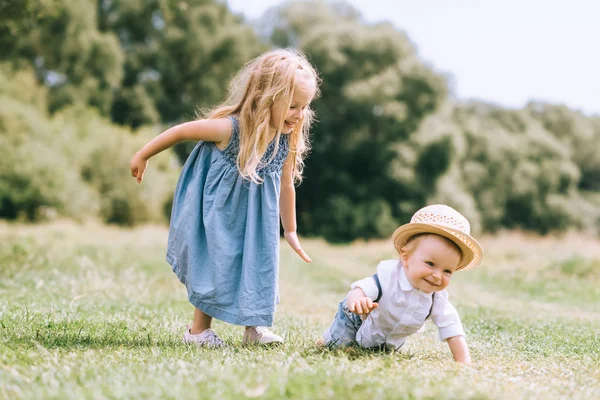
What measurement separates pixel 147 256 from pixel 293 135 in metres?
8.79

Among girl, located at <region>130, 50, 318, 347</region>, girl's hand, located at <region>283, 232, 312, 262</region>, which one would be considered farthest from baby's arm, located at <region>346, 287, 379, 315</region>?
girl's hand, located at <region>283, 232, 312, 262</region>

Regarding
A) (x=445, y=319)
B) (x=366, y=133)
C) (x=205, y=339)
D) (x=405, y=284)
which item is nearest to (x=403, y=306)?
(x=405, y=284)

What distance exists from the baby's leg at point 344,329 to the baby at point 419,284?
2.3 inches

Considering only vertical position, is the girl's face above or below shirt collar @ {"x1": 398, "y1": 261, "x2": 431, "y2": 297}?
above

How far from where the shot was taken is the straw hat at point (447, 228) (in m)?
3.35

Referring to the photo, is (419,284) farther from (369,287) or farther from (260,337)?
(260,337)

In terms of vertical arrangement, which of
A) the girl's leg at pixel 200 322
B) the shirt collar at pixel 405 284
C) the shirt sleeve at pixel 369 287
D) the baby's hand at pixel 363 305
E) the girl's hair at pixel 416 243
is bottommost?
the girl's leg at pixel 200 322

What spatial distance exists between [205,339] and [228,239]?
2.08 ft

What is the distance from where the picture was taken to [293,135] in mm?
4340

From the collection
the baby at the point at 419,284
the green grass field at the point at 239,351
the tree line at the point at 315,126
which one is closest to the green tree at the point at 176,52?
the tree line at the point at 315,126

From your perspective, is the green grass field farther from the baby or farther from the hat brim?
the hat brim

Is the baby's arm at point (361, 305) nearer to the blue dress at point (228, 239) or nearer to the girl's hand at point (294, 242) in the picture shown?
the blue dress at point (228, 239)

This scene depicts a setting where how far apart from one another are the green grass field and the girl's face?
1445mm

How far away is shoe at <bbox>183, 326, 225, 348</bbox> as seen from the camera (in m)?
3.79
